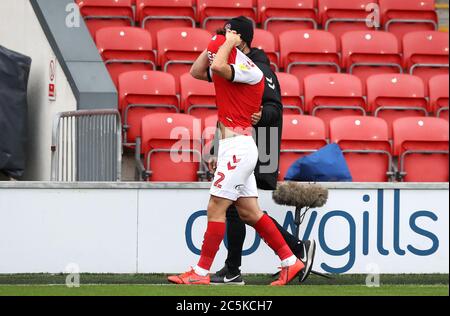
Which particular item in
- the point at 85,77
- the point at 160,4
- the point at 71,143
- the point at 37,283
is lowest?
the point at 37,283

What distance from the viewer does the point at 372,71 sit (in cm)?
1237

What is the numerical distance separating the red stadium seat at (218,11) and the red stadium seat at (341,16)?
845 mm

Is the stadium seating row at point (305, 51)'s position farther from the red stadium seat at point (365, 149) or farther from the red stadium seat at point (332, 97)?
the red stadium seat at point (365, 149)

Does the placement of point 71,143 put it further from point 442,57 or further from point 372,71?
point 442,57

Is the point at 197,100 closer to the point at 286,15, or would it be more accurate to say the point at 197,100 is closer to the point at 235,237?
the point at 286,15

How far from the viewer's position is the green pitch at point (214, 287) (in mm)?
7451

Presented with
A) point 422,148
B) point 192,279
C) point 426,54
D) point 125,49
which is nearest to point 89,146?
point 192,279

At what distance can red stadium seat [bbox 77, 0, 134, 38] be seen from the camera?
12367mm

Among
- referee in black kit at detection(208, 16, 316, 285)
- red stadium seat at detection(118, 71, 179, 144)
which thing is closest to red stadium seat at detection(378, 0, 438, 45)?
red stadium seat at detection(118, 71, 179, 144)

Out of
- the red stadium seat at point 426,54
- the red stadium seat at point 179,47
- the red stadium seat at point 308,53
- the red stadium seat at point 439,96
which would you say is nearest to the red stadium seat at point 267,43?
the red stadium seat at point 308,53

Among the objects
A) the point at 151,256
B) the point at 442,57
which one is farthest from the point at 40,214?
the point at 442,57

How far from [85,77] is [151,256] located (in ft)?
7.13

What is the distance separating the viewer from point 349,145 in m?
10.9

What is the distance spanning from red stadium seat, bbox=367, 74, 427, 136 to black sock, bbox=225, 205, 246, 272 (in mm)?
3690
